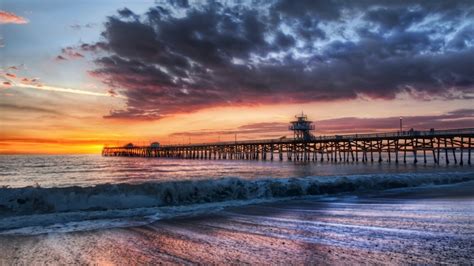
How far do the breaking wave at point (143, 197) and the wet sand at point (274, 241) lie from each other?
2194mm

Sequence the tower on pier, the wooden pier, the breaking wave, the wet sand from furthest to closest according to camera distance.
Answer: the tower on pier < the wooden pier < the breaking wave < the wet sand

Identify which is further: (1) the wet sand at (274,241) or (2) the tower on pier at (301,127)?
(2) the tower on pier at (301,127)

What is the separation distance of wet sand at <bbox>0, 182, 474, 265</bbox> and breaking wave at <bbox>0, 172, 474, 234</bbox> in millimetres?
2194

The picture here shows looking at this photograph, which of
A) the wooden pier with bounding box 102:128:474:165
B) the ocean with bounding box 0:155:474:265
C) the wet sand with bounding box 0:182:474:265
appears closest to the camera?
the wet sand with bounding box 0:182:474:265

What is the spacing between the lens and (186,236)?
7.81m

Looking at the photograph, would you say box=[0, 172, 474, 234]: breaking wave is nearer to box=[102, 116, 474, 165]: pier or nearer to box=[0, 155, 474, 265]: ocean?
box=[0, 155, 474, 265]: ocean

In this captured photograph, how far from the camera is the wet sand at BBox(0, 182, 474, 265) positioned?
5867 mm

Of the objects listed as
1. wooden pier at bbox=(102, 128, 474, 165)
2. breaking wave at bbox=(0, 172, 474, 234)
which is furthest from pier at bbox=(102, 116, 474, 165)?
breaking wave at bbox=(0, 172, 474, 234)

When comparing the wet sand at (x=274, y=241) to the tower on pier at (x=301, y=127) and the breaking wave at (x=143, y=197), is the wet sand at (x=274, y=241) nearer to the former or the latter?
the breaking wave at (x=143, y=197)

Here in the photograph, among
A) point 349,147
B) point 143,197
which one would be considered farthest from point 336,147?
point 143,197

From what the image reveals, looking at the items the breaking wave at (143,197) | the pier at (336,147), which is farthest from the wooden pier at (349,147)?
the breaking wave at (143,197)

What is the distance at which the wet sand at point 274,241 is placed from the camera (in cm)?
587

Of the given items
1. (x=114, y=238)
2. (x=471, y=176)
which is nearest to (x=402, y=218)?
(x=114, y=238)

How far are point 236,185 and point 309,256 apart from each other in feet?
32.6
